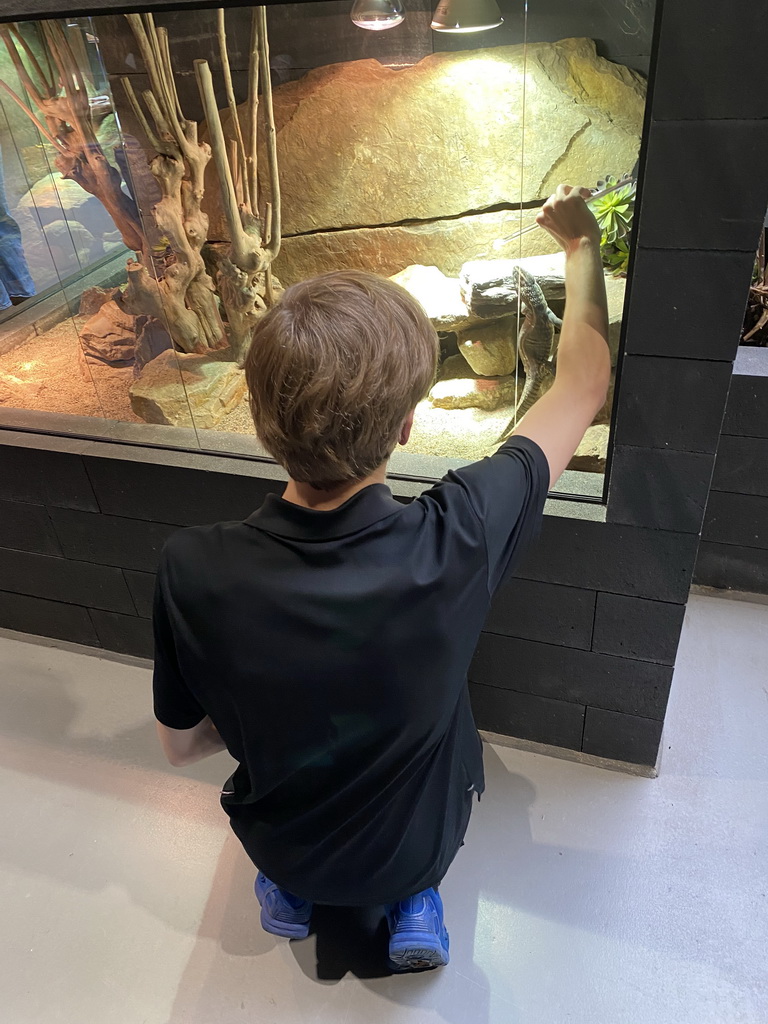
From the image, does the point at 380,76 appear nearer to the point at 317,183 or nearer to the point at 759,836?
the point at 317,183

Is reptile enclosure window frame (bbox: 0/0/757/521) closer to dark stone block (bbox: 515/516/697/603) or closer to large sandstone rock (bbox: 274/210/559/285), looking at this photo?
dark stone block (bbox: 515/516/697/603)

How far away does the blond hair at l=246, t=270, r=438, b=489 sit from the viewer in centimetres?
77

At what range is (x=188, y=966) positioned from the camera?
1449 mm

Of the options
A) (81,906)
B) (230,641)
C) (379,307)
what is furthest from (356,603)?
(81,906)

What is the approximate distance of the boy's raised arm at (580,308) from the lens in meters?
1.12

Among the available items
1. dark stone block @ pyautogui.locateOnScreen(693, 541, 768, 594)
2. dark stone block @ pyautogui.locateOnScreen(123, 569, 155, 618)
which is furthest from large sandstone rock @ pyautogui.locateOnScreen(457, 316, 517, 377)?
dark stone block @ pyautogui.locateOnScreen(693, 541, 768, 594)

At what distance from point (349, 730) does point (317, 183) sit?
957 mm

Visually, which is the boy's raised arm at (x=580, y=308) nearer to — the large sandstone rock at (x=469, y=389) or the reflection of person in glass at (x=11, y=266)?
the large sandstone rock at (x=469, y=389)

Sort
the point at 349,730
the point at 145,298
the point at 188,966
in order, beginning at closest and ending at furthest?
the point at 349,730 → the point at 188,966 → the point at 145,298

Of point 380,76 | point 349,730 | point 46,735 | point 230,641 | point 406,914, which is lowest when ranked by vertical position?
point 46,735

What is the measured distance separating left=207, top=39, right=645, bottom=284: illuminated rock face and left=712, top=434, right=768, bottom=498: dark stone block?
1087 mm

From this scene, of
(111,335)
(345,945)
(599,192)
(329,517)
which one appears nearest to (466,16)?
(599,192)

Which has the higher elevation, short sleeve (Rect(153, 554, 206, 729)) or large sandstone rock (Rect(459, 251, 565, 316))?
large sandstone rock (Rect(459, 251, 565, 316))

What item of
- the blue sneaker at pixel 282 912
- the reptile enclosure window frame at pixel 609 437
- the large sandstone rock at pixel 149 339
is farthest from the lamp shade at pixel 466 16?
the blue sneaker at pixel 282 912
